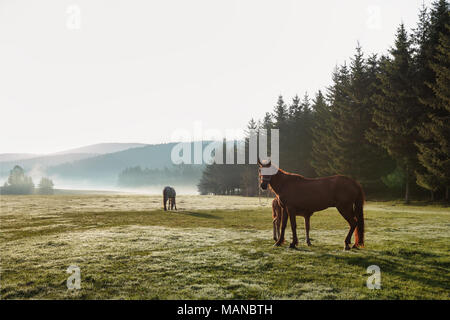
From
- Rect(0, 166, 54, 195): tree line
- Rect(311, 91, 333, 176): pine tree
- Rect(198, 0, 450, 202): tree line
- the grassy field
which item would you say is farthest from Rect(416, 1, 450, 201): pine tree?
Rect(0, 166, 54, 195): tree line

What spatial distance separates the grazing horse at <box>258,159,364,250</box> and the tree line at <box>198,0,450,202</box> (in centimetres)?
2673

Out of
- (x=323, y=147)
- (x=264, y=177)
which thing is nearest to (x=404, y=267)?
(x=264, y=177)

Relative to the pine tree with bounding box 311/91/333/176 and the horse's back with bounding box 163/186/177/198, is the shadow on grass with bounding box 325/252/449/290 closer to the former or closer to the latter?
the horse's back with bounding box 163/186/177/198

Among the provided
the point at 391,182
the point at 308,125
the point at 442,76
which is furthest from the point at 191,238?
the point at 308,125

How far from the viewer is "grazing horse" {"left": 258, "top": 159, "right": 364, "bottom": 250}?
374 inches

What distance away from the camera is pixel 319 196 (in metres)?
9.67

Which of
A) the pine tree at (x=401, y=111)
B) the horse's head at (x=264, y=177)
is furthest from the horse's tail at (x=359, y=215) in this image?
the pine tree at (x=401, y=111)

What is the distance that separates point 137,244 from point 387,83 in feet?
132

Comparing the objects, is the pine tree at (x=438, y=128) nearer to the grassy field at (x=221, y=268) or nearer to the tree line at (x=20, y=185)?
the grassy field at (x=221, y=268)

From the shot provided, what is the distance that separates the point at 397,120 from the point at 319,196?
33.7m

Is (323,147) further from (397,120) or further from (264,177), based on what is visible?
(264,177)

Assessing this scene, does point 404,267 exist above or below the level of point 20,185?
above

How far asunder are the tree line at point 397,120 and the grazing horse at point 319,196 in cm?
2673
